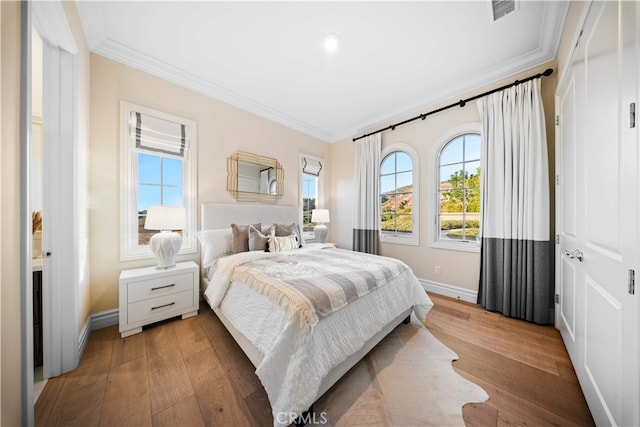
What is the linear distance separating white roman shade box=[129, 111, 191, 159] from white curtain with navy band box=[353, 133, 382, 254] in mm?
2638

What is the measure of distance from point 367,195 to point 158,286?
307cm

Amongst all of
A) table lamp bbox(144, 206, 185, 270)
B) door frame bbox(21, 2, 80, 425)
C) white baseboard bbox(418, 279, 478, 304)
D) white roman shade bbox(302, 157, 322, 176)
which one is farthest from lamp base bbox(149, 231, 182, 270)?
white baseboard bbox(418, 279, 478, 304)

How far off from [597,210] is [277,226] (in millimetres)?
2728

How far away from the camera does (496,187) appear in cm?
245

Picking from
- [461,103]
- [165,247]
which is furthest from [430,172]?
[165,247]

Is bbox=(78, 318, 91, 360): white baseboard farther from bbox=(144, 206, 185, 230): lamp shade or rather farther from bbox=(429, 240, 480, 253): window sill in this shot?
bbox=(429, 240, 480, 253): window sill

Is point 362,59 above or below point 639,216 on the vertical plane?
above

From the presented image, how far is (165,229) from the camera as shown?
2.12m

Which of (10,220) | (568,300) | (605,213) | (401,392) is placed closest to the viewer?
(10,220)

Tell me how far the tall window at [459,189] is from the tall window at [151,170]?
3314mm

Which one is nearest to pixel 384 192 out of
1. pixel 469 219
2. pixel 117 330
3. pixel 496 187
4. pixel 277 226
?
pixel 469 219

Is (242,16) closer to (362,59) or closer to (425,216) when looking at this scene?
(362,59)

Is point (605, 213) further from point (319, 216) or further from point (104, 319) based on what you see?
point (104, 319)

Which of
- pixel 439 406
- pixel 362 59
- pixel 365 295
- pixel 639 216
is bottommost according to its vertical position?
pixel 439 406
